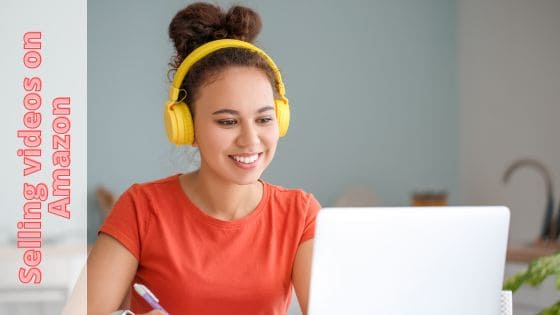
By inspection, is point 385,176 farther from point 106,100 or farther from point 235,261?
point 235,261

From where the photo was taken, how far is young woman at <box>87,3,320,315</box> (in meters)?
1.48

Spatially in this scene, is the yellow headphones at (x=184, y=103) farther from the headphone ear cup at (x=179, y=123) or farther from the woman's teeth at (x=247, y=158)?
the woman's teeth at (x=247, y=158)

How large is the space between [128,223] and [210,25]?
1.36 feet

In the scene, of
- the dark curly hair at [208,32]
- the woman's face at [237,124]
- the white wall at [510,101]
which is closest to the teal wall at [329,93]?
the white wall at [510,101]

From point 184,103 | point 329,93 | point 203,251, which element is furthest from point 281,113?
point 329,93

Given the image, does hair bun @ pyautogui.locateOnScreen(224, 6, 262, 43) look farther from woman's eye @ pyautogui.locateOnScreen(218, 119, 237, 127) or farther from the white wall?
the white wall

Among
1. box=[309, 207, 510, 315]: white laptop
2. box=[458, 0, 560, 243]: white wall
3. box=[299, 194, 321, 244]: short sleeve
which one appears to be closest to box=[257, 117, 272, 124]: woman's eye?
box=[299, 194, 321, 244]: short sleeve

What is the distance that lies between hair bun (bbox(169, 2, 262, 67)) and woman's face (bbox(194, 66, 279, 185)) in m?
0.13

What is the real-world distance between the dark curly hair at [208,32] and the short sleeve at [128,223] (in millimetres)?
209

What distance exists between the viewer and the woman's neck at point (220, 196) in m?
1.56

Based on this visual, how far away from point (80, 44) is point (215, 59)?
3005mm

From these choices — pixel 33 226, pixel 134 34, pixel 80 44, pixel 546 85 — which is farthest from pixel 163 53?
pixel 546 85

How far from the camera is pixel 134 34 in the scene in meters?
4.79

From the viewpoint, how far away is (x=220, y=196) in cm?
157
